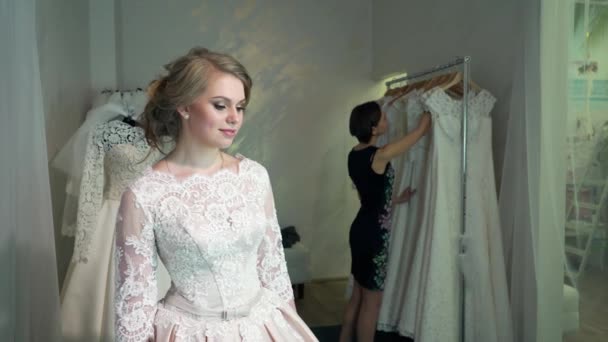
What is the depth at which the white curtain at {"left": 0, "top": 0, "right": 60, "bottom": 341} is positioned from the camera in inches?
51.0

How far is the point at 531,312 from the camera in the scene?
177 centimetres

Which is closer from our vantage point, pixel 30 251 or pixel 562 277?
pixel 30 251

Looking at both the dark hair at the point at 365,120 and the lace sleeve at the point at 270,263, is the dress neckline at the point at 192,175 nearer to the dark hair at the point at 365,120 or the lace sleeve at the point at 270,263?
the lace sleeve at the point at 270,263

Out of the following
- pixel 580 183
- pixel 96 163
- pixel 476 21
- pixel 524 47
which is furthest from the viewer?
pixel 476 21

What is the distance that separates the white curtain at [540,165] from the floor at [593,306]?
3.1 inches

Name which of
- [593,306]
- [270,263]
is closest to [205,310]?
[270,263]

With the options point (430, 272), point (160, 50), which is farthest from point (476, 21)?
point (160, 50)

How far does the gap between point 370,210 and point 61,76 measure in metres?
1.85

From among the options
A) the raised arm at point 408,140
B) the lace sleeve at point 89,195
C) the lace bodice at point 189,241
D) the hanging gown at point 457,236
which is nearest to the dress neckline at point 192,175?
the lace bodice at point 189,241

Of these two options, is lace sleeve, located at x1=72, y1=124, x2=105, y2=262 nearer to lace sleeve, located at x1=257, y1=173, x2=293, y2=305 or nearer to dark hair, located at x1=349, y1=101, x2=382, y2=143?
lace sleeve, located at x1=257, y1=173, x2=293, y2=305

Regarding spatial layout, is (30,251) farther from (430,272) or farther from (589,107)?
(589,107)

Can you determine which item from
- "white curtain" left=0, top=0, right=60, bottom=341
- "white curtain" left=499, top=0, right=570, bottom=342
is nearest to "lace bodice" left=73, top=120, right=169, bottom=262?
"white curtain" left=0, top=0, right=60, bottom=341

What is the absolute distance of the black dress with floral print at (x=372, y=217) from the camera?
2285mm

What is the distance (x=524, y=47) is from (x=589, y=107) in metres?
0.38
